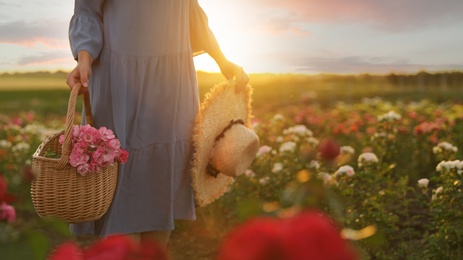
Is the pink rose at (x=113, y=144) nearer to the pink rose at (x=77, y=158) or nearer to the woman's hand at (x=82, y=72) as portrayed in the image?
the pink rose at (x=77, y=158)

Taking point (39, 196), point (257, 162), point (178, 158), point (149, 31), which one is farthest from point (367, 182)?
point (39, 196)

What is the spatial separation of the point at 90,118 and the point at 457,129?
3.70 metres

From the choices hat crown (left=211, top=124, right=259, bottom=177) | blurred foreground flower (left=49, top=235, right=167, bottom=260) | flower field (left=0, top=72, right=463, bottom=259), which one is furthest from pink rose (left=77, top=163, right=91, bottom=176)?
blurred foreground flower (left=49, top=235, right=167, bottom=260)

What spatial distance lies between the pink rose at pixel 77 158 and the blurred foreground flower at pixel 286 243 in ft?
5.58

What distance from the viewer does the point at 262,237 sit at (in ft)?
1.05

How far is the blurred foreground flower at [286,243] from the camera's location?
0.32m

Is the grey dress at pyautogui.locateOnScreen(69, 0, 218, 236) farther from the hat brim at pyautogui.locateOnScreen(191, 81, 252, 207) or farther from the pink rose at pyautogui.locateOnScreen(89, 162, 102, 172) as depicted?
the pink rose at pyautogui.locateOnScreen(89, 162, 102, 172)

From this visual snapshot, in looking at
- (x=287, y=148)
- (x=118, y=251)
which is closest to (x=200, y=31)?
(x=287, y=148)

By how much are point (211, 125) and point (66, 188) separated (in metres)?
0.68

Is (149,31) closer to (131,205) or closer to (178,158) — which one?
(178,158)

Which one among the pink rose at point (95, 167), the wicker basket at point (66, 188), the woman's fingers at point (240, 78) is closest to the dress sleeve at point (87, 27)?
the wicker basket at point (66, 188)

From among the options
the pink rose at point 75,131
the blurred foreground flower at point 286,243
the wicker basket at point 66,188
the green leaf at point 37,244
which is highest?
the blurred foreground flower at point 286,243

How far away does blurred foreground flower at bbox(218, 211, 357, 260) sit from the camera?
318 millimetres

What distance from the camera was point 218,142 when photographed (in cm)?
252
